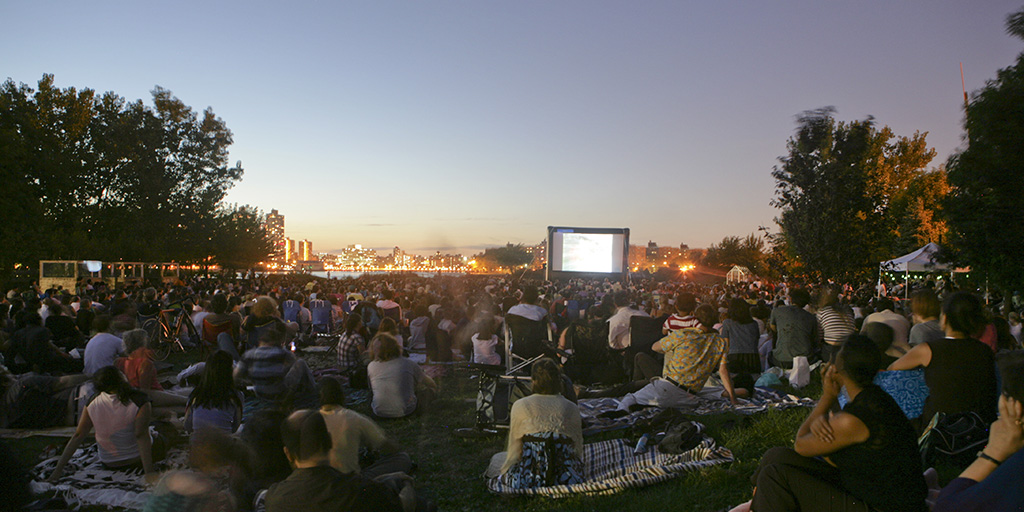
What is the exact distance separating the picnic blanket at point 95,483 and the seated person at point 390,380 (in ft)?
6.46

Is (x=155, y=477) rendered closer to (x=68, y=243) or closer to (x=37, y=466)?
(x=37, y=466)

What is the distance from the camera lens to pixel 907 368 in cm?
418

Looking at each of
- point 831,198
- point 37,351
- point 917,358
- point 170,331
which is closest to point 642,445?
point 917,358

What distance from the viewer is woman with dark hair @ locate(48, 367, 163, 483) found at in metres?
4.54

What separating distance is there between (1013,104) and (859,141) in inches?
361

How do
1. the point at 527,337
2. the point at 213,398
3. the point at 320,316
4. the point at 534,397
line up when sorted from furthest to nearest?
the point at 320,316, the point at 527,337, the point at 213,398, the point at 534,397

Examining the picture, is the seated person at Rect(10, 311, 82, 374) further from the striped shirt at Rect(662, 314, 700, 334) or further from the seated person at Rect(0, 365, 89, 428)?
the striped shirt at Rect(662, 314, 700, 334)

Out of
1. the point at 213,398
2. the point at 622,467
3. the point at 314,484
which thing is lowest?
the point at 622,467

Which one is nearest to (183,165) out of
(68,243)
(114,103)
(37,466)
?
(114,103)

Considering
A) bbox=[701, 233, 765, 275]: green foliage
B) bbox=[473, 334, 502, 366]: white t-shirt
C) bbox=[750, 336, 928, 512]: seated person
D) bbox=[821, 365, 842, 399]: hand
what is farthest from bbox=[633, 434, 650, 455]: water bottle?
bbox=[701, 233, 765, 275]: green foliage

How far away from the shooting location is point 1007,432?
2.54 m

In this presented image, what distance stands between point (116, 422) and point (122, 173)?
4110 centimetres

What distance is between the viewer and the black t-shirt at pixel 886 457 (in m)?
2.75

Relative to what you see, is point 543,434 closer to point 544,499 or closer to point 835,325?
point 544,499
